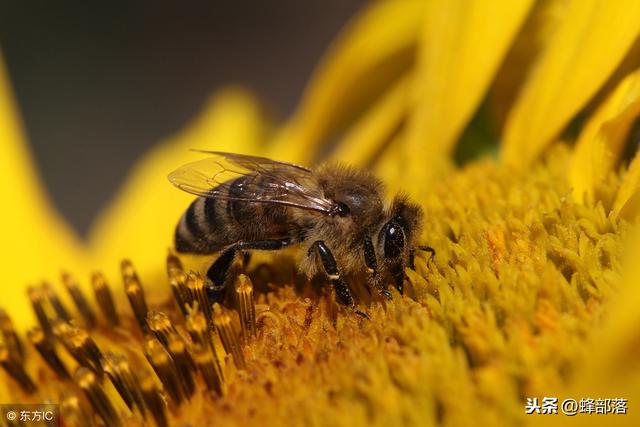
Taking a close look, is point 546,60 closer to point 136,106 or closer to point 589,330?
point 589,330

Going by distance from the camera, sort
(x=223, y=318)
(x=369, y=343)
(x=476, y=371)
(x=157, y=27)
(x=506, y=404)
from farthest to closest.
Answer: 1. (x=157, y=27)
2. (x=223, y=318)
3. (x=369, y=343)
4. (x=476, y=371)
5. (x=506, y=404)

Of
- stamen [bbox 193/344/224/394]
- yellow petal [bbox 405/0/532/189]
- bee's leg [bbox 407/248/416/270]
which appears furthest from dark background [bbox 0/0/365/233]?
stamen [bbox 193/344/224/394]

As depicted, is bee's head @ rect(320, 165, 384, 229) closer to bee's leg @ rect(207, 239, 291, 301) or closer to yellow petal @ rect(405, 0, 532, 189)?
bee's leg @ rect(207, 239, 291, 301)

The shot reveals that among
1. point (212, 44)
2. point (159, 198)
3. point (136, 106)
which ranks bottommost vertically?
point (159, 198)

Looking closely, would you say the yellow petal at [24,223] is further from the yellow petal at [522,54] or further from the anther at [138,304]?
the yellow petal at [522,54]

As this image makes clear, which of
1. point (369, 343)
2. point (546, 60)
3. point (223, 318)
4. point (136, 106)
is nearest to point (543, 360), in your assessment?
point (369, 343)

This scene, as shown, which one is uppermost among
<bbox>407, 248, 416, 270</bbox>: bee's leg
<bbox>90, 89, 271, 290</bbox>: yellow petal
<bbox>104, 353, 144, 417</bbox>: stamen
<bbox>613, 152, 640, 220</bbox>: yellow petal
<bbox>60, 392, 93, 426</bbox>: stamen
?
<bbox>90, 89, 271, 290</bbox>: yellow petal

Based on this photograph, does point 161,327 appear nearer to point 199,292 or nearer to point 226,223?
point 199,292

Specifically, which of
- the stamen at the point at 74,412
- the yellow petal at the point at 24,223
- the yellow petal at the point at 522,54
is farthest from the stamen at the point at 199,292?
the yellow petal at the point at 24,223
